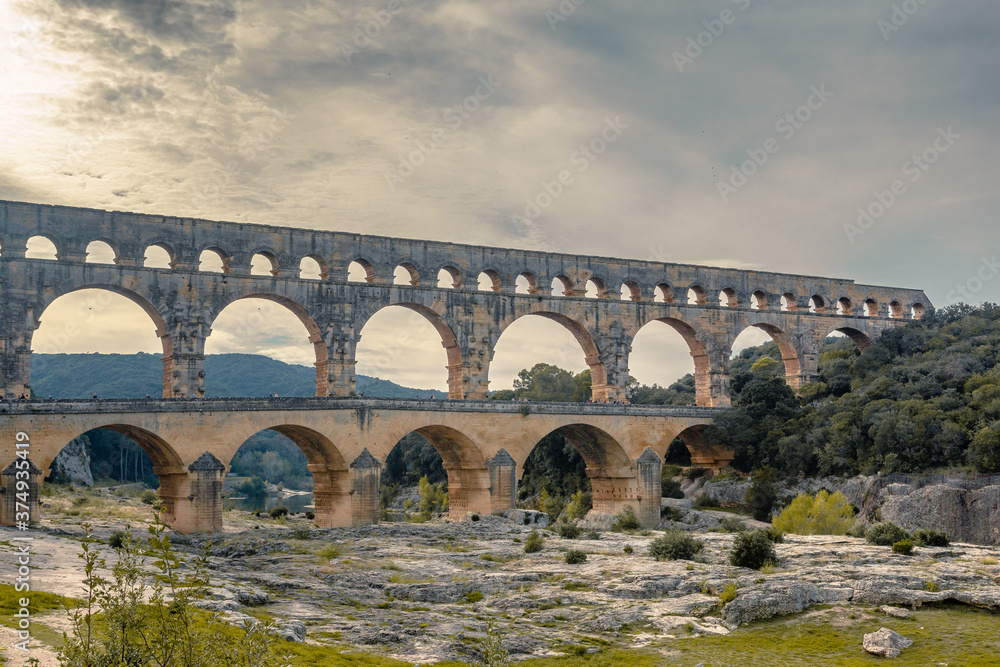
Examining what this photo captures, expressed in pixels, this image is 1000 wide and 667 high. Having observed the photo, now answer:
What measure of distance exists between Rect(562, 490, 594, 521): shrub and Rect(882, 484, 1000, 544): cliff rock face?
15.1 metres

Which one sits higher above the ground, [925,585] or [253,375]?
[253,375]

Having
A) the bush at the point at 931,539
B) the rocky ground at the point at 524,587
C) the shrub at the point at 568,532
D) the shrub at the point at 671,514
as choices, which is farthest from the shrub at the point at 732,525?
the bush at the point at 931,539

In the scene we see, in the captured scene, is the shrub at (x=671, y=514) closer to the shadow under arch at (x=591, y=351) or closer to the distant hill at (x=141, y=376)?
the shadow under arch at (x=591, y=351)

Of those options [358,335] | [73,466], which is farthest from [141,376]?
[358,335]

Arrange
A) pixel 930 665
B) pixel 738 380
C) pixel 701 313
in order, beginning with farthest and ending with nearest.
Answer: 1. pixel 738 380
2. pixel 701 313
3. pixel 930 665

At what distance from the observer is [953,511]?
3831 centimetres

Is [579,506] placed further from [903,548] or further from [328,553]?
[903,548]

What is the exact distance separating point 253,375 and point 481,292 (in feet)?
420

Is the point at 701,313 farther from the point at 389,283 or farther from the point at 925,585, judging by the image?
the point at 925,585

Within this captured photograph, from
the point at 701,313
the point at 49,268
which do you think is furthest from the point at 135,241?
the point at 701,313

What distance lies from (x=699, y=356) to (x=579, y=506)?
1077 centimetres

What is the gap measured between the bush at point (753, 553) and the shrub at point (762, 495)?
64.1ft

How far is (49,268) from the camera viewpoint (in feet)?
120

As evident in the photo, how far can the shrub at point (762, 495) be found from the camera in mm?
45094
